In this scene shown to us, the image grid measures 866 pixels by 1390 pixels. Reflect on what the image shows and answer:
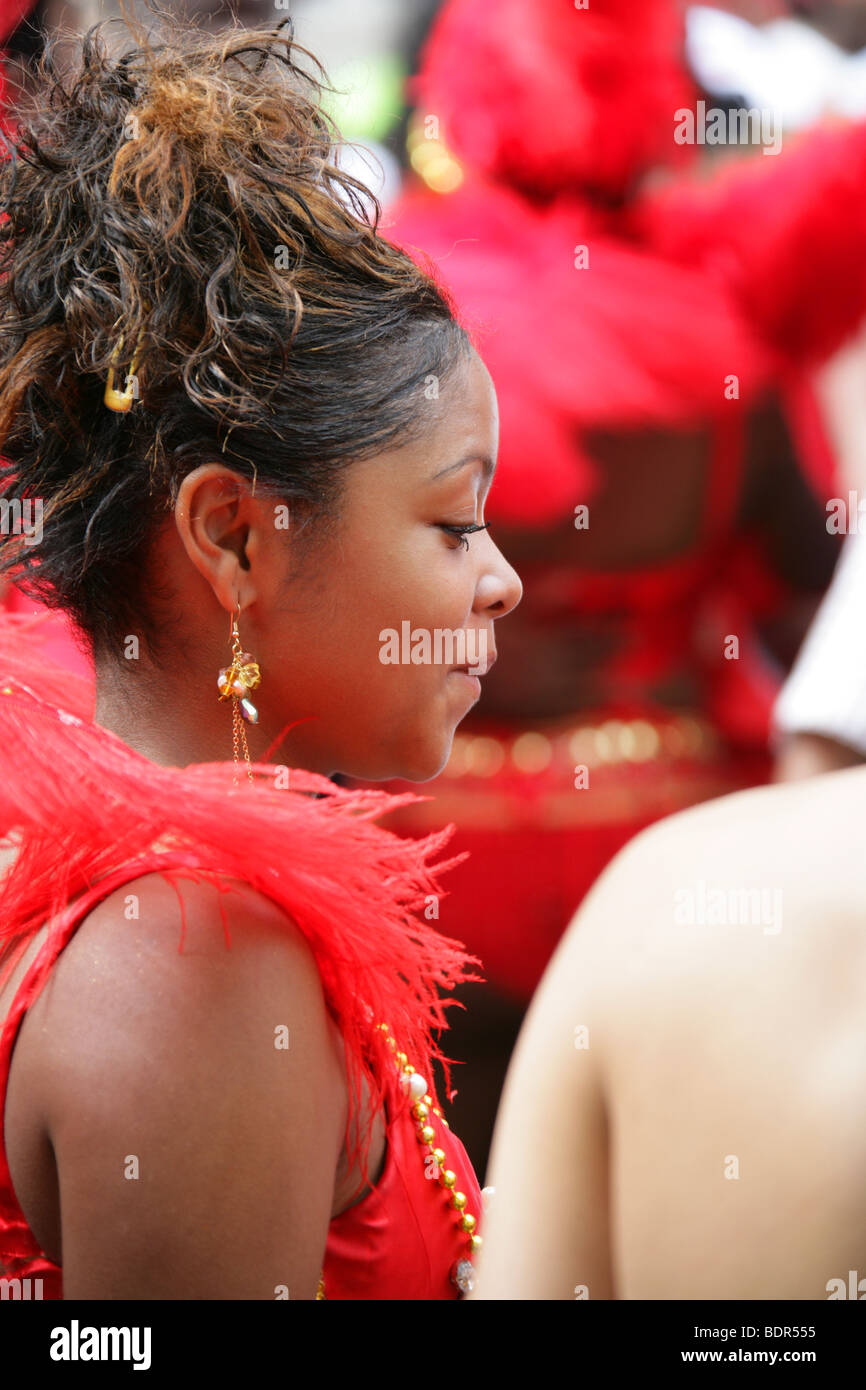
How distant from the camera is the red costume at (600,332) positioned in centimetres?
186

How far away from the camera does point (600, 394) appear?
1851mm

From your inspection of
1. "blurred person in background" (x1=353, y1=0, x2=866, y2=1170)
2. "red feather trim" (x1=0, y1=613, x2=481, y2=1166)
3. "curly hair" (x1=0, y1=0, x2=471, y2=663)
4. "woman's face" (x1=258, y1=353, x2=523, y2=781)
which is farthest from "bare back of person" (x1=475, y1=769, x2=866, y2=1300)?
"blurred person in background" (x1=353, y1=0, x2=866, y2=1170)

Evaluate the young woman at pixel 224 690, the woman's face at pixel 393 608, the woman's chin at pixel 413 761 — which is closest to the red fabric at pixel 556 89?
the young woman at pixel 224 690

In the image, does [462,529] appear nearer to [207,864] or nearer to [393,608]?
[393,608]

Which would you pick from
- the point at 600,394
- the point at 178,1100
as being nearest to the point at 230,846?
the point at 178,1100

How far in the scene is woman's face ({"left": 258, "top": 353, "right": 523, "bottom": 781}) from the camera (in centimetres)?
88

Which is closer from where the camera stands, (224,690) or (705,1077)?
(705,1077)

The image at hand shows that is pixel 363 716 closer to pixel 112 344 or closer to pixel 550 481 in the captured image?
pixel 112 344

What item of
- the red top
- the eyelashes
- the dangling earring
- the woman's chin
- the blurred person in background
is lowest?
the red top

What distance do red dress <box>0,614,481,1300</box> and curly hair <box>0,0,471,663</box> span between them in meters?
0.12

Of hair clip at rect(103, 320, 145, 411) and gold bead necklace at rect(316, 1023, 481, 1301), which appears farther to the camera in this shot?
gold bead necklace at rect(316, 1023, 481, 1301)

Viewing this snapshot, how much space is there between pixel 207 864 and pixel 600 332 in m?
1.27

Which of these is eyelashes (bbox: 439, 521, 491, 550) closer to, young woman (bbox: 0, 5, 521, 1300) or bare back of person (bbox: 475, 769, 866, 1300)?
young woman (bbox: 0, 5, 521, 1300)

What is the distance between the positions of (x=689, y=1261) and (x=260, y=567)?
1.47 ft
